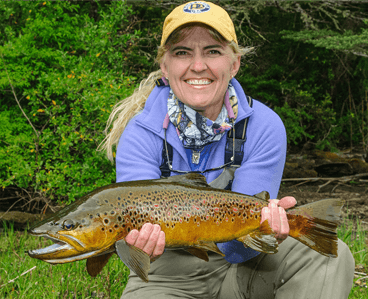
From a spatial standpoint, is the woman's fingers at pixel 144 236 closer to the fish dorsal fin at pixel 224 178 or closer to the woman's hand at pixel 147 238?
the woman's hand at pixel 147 238

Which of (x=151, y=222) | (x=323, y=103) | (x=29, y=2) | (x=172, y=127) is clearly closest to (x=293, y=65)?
(x=323, y=103)

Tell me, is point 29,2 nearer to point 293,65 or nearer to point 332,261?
point 332,261

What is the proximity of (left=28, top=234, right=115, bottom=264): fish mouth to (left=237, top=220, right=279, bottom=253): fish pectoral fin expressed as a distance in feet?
2.83

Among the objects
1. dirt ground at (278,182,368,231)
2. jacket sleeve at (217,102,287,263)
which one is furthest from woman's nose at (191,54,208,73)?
dirt ground at (278,182,368,231)

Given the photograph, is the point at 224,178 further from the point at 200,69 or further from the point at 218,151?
the point at 200,69

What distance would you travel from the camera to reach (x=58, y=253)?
6.32 feet

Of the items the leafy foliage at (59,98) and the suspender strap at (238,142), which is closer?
the suspender strap at (238,142)

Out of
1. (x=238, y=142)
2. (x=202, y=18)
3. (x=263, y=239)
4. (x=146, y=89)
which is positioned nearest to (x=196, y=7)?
(x=202, y=18)

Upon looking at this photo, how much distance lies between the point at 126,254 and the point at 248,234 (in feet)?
2.42

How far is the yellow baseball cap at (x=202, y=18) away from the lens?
105 inches

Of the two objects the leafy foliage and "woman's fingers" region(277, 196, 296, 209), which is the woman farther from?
the leafy foliage

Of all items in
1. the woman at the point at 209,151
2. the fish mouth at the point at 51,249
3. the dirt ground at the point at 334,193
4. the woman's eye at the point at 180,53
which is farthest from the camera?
the dirt ground at the point at 334,193

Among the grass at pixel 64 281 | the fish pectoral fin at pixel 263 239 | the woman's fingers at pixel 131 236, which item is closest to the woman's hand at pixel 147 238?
the woman's fingers at pixel 131 236

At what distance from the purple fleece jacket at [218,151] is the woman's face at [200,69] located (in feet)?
0.88
